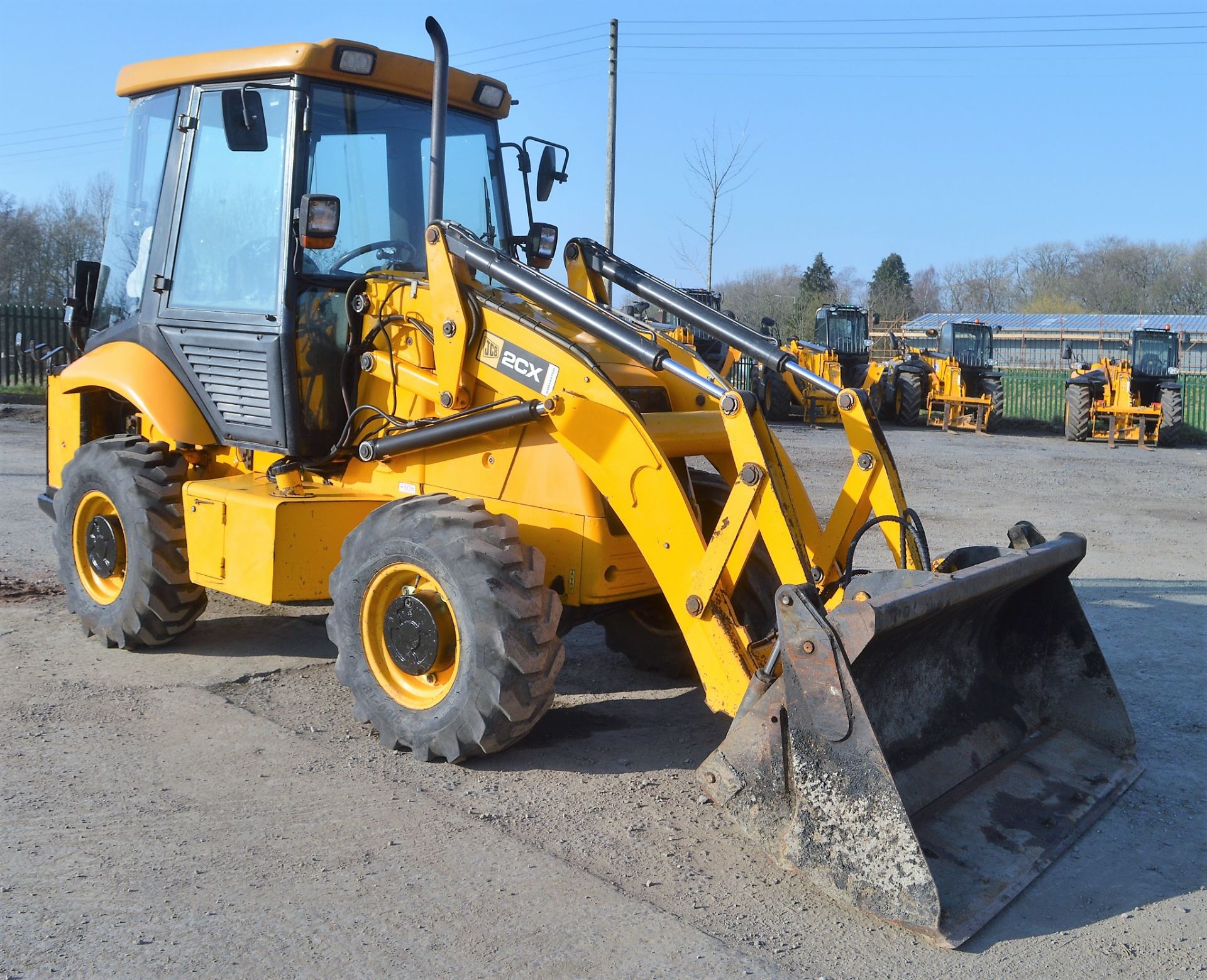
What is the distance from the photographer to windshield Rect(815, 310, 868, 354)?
2844cm

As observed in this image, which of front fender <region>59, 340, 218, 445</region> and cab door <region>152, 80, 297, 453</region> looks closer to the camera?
cab door <region>152, 80, 297, 453</region>

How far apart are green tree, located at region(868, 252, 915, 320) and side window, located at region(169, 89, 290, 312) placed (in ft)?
192

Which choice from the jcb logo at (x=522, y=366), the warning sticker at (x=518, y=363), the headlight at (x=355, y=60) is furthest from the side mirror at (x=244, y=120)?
the jcb logo at (x=522, y=366)

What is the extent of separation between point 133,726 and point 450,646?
1.54 metres

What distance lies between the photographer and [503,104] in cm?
651

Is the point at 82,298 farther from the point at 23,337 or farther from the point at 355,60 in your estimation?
the point at 23,337

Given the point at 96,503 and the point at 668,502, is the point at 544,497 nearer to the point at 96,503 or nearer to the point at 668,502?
the point at 668,502

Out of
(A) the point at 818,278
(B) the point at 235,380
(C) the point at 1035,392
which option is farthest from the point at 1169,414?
(A) the point at 818,278

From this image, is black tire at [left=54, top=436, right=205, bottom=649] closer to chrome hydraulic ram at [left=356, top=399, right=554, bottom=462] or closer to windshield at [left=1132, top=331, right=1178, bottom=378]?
chrome hydraulic ram at [left=356, top=399, right=554, bottom=462]

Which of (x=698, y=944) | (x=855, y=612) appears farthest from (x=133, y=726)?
(x=855, y=612)

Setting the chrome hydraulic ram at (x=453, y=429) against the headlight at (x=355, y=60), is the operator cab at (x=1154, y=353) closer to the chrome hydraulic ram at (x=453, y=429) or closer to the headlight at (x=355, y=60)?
the headlight at (x=355, y=60)

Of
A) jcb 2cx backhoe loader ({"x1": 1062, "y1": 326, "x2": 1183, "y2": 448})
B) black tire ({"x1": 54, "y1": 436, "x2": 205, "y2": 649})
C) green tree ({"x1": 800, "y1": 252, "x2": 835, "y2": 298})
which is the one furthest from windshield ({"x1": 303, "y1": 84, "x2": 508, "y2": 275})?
green tree ({"x1": 800, "y1": 252, "x2": 835, "y2": 298})

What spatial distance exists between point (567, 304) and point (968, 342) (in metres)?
24.5

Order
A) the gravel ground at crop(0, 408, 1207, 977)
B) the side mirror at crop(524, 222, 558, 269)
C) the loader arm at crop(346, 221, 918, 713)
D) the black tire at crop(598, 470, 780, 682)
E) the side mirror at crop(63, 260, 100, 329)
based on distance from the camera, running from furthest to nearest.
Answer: the side mirror at crop(63, 260, 100, 329) < the side mirror at crop(524, 222, 558, 269) < the black tire at crop(598, 470, 780, 682) < the loader arm at crop(346, 221, 918, 713) < the gravel ground at crop(0, 408, 1207, 977)
